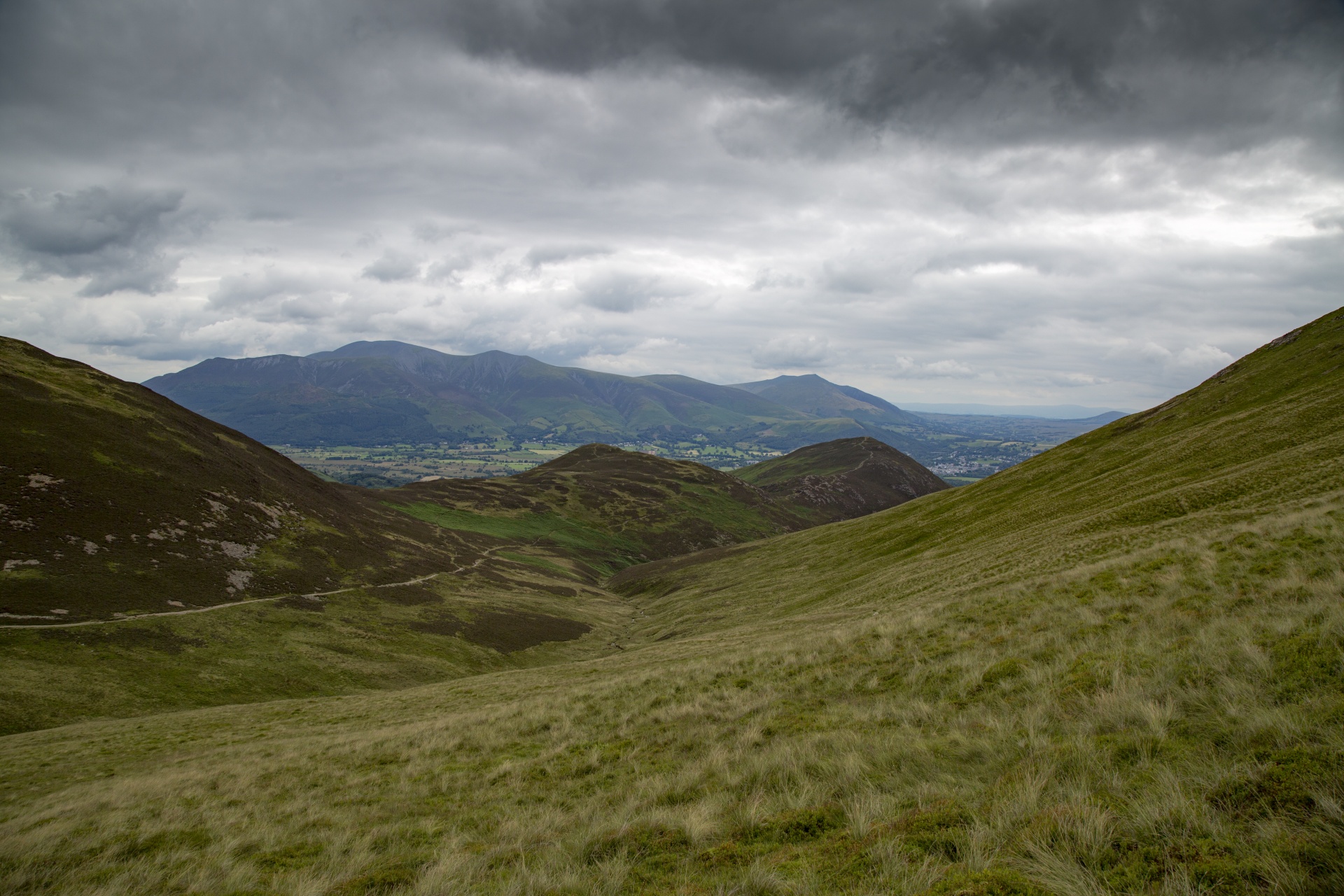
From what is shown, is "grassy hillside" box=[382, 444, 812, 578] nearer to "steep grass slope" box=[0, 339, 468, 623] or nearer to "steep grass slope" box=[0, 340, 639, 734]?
"steep grass slope" box=[0, 340, 639, 734]

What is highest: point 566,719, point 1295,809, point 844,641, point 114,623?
point 1295,809

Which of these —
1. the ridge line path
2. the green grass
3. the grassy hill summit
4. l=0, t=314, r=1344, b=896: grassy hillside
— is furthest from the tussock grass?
the green grass

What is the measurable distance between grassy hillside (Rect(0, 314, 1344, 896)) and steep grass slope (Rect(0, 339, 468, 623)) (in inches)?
1089

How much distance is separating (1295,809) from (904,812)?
4402mm

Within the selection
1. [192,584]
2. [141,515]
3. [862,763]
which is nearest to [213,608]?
[192,584]

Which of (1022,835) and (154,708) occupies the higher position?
(1022,835)

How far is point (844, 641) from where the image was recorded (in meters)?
23.0

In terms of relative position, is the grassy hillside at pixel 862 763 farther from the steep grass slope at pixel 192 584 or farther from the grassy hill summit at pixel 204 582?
the steep grass slope at pixel 192 584

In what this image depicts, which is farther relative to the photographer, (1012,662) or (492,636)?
(492,636)

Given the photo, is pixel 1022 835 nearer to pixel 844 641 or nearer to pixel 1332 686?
pixel 1332 686

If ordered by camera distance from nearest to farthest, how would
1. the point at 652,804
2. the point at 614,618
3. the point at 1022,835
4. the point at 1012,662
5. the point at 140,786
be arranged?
the point at 1022,835
the point at 652,804
the point at 1012,662
the point at 140,786
the point at 614,618

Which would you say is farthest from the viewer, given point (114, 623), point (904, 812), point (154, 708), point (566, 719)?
point (114, 623)

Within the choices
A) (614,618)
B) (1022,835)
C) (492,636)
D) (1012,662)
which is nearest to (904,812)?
(1022,835)

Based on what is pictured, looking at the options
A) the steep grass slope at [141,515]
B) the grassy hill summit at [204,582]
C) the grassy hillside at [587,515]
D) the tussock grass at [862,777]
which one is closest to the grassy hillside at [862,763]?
the tussock grass at [862,777]
